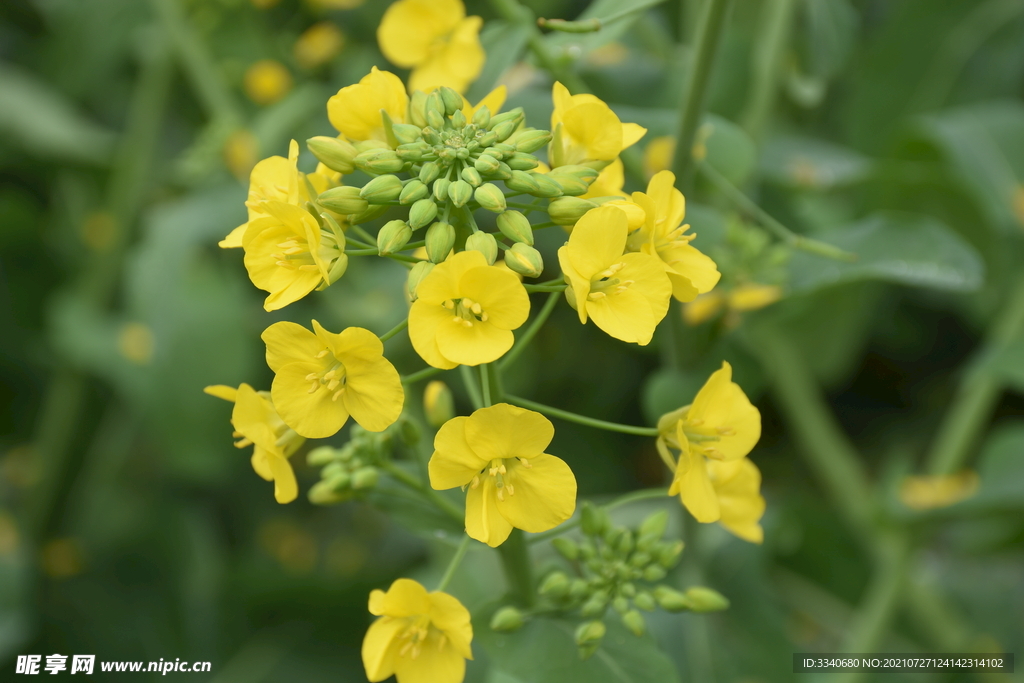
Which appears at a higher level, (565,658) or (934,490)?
(565,658)

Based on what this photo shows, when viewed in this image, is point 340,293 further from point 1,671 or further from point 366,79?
point 1,671

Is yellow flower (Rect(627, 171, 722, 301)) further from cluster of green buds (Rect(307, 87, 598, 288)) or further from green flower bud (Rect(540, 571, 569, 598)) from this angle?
green flower bud (Rect(540, 571, 569, 598))

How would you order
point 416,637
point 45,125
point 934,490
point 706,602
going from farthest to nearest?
point 45,125 < point 934,490 < point 706,602 < point 416,637

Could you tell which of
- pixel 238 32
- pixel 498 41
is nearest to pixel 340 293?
pixel 238 32


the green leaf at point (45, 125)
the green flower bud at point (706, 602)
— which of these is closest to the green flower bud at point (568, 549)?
the green flower bud at point (706, 602)

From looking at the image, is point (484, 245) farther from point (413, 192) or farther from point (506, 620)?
point (506, 620)

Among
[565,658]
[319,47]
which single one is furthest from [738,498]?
[319,47]

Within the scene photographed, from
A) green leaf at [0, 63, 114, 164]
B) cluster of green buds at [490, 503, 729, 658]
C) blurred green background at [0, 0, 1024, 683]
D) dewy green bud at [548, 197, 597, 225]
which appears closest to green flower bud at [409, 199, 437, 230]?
dewy green bud at [548, 197, 597, 225]
